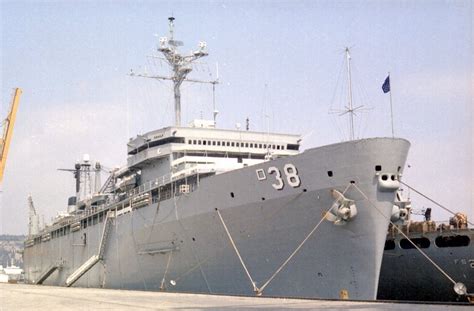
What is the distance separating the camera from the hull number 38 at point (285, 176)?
19.6 metres

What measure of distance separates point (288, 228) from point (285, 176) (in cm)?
178

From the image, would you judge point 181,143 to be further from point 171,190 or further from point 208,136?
point 171,190

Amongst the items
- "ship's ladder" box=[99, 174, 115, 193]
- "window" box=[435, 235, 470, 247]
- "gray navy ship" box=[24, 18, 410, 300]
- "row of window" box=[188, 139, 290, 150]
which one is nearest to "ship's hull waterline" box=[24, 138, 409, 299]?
"gray navy ship" box=[24, 18, 410, 300]

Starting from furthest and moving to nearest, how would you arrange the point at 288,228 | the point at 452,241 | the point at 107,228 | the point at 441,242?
the point at 107,228
the point at 441,242
the point at 452,241
the point at 288,228

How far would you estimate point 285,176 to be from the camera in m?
19.9

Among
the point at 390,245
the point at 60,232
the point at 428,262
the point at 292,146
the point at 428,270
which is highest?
the point at 292,146

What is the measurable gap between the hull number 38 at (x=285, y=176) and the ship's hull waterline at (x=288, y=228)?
2.2 inches

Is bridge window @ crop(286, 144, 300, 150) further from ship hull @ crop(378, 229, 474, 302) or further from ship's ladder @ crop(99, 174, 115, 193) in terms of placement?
ship's ladder @ crop(99, 174, 115, 193)

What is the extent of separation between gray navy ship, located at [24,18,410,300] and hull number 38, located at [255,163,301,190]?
35mm

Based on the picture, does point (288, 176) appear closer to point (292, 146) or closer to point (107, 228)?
point (292, 146)

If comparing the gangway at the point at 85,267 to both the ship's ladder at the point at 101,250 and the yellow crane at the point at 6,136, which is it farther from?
the yellow crane at the point at 6,136

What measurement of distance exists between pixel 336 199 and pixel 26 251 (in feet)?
177

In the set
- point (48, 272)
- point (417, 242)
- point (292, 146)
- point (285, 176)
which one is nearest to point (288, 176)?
point (285, 176)

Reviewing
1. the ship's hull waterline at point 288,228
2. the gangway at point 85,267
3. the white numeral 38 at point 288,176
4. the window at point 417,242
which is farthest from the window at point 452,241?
the gangway at point 85,267
